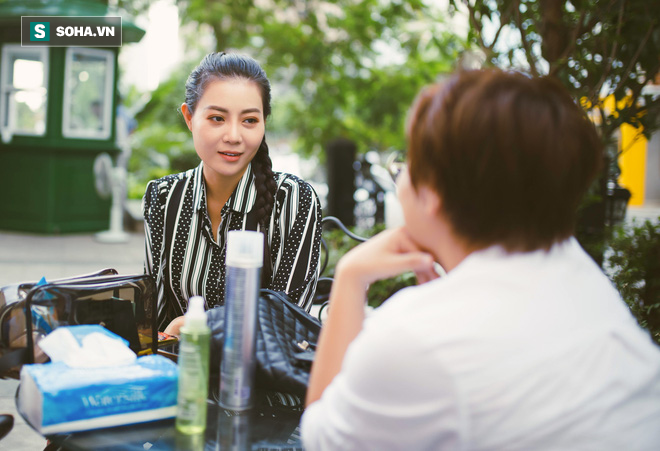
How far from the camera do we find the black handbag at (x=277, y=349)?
142cm

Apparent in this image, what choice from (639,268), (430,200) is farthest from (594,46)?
(430,200)

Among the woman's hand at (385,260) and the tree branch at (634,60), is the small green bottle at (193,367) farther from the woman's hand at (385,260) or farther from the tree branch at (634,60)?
the tree branch at (634,60)

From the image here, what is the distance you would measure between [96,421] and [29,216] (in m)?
8.82

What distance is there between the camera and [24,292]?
1474 mm

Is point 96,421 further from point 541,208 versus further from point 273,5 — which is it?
point 273,5

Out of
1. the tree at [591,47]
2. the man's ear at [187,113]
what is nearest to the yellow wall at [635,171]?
the tree at [591,47]

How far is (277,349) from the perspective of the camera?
4.83 feet

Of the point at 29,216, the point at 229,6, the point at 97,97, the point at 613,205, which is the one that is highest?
the point at 229,6

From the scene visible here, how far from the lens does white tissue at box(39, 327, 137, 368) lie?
1321mm

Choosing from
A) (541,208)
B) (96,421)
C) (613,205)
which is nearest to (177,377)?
(96,421)

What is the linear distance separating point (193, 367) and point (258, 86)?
1.18 m

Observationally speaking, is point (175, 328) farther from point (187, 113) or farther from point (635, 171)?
point (635, 171)

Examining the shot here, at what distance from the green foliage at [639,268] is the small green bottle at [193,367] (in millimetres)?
2722

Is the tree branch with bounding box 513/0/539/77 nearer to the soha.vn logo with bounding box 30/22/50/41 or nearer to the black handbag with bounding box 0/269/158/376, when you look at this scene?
the black handbag with bounding box 0/269/158/376
